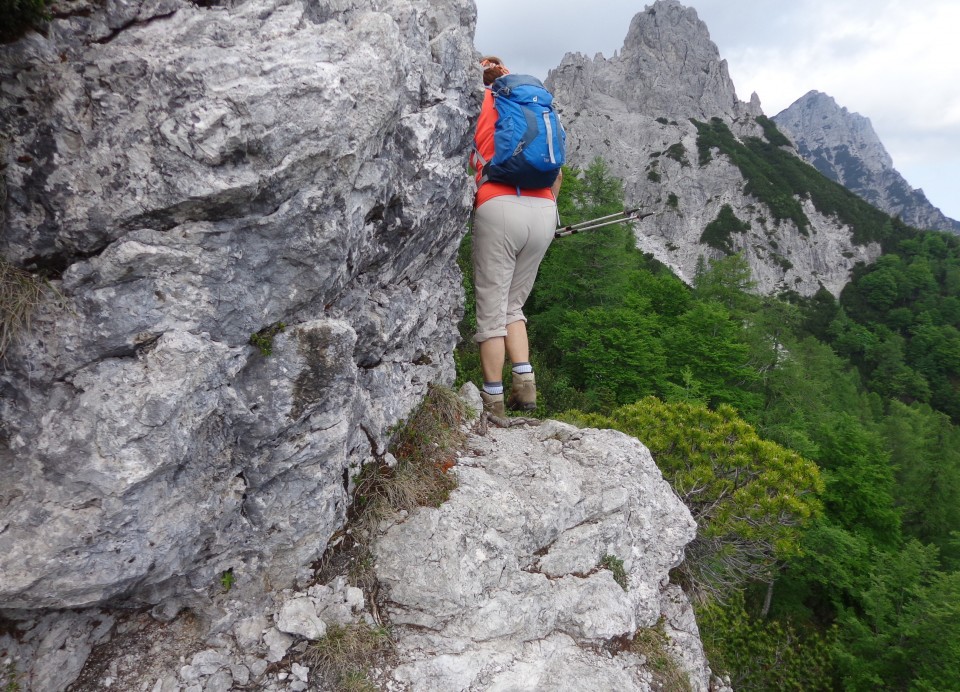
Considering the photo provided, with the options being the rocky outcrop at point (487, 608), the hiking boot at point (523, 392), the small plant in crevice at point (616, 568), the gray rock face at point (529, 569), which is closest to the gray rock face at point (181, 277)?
the rocky outcrop at point (487, 608)

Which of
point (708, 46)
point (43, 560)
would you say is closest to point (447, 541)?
point (43, 560)

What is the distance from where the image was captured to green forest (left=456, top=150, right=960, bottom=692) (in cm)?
830

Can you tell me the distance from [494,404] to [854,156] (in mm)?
188383

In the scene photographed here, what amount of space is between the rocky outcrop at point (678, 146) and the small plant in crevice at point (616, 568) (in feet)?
191

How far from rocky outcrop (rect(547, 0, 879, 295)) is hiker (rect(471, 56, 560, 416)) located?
5776cm

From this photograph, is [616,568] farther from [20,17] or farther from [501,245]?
[20,17]

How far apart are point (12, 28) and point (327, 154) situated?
145 centimetres

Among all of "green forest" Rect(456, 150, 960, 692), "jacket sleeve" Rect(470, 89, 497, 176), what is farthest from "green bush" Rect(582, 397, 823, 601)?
"jacket sleeve" Rect(470, 89, 497, 176)

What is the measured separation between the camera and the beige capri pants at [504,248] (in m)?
4.64

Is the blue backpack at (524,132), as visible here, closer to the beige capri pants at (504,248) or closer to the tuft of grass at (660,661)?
the beige capri pants at (504,248)

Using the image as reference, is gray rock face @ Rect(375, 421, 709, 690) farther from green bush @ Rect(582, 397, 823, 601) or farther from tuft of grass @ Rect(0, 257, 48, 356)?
green bush @ Rect(582, 397, 823, 601)

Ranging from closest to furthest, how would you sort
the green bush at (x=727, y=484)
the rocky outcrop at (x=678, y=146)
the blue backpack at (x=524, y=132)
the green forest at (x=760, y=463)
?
the blue backpack at (x=524, y=132), the green bush at (x=727, y=484), the green forest at (x=760, y=463), the rocky outcrop at (x=678, y=146)

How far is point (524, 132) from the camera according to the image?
4.20m

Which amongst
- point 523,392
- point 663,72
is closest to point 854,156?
point 663,72
